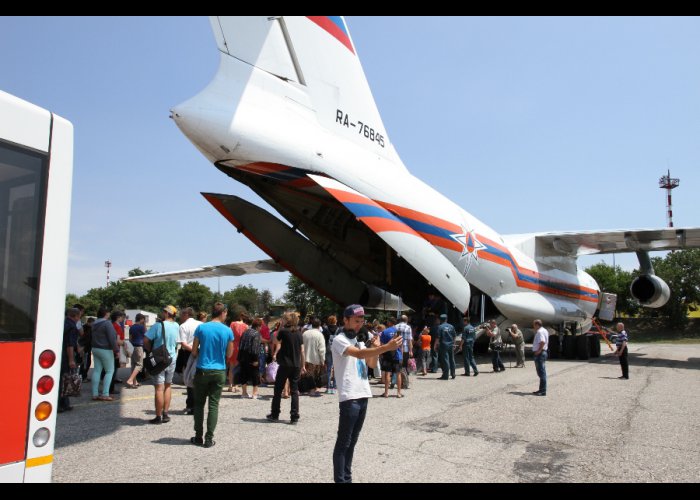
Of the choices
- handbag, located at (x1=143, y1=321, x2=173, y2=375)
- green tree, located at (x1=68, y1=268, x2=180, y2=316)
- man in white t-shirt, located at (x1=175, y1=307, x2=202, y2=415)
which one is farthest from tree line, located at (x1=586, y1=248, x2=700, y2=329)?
green tree, located at (x1=68, y1=268, x2=180, y2=316)

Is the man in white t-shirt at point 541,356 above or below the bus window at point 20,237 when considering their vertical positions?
below

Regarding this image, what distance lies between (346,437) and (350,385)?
0.37 meters

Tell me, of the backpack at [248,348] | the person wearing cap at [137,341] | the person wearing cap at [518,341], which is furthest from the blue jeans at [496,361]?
the person wearing cap at [137,341]

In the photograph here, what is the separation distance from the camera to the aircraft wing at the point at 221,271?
18562 millimetres

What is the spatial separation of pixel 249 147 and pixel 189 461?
5.27 m

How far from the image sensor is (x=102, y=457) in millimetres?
4930

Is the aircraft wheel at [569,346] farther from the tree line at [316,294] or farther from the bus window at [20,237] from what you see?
the bus window at [20,237]

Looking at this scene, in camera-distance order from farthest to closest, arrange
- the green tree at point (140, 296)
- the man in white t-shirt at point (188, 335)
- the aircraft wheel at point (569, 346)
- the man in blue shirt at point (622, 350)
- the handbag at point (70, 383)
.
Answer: the green tree at point (140, 296), the aircraft wheel at point (569, 346), the man in blue shirt at point (622, 350), the man in white t-shirt at point (188, 335), the handbag at point (70, 383)

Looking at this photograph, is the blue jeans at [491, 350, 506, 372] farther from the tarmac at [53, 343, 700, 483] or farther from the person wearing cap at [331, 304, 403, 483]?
the person wearing cap at [331, 304, 403, 483]

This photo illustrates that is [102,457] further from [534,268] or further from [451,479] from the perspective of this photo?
[534,268]

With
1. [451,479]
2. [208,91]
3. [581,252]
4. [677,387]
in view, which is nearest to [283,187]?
[208,91]

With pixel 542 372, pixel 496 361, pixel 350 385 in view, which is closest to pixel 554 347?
pixel 496 361

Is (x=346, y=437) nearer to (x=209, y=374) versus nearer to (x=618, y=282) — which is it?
(x=209, y=374)

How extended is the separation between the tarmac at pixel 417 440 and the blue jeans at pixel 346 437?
25.0 inches
